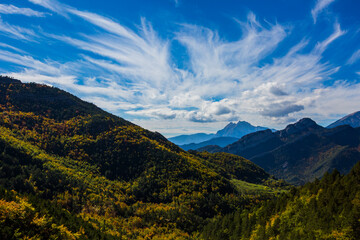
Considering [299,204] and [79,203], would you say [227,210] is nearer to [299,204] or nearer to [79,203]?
[299,204]

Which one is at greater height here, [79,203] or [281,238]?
[281,238]

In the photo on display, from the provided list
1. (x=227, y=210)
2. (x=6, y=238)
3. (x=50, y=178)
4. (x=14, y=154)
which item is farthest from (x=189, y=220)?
(x=14, y=154)

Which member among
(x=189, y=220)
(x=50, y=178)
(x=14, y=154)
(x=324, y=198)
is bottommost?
(x=189, y=220)

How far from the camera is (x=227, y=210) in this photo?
196 metres

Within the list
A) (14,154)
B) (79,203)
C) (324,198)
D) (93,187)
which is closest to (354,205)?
(324,198)

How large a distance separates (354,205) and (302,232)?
1764 centimetres

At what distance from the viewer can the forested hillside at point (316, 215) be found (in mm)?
48188

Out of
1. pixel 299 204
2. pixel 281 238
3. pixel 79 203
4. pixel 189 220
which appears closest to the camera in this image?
pixel 281 238

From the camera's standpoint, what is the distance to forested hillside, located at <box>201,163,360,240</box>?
48188 millimetres

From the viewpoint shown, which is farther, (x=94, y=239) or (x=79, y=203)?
(x=79, y=203)

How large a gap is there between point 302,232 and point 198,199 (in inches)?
5829

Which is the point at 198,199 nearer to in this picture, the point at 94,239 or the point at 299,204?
the point at 299,204

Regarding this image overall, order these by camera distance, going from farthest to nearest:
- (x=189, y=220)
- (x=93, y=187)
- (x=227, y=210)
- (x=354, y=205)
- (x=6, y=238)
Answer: (x=227, y=210), (x=93, y=187), (x=189, y=220), (x=354, y=205), (x=6, y=238)

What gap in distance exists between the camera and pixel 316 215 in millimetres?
58500
